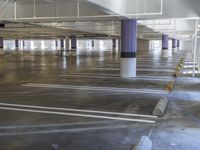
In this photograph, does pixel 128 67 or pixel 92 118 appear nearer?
pixel 92 118

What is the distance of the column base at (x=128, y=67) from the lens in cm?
1554

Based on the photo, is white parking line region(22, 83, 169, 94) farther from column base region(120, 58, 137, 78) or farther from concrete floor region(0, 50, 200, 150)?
column base region(120, 58, 137, 78)

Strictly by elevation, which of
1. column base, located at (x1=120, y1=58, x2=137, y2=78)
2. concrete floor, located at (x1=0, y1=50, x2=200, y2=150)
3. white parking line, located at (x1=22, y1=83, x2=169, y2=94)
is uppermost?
column base, located at (x1=120, y1=58, x2=137, y2=78)

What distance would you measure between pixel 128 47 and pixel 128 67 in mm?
1041

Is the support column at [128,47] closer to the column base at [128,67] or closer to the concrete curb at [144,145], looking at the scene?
the column base at [128,67]

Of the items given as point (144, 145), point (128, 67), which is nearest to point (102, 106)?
point (144, 145)

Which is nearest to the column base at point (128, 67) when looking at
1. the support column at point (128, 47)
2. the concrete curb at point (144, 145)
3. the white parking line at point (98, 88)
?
the support column at point (128, 47)

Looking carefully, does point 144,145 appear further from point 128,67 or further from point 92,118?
point 128,67

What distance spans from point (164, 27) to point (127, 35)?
6136 mm

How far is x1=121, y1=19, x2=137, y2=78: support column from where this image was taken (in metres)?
15.3

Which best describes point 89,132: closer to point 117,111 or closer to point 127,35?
point 117,111

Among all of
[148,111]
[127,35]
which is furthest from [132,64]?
[148,111]

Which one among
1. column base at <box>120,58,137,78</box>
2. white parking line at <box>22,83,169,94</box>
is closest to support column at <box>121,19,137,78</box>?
column base at <box>120,58,137,78</box>

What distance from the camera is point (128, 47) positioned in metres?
15.5
